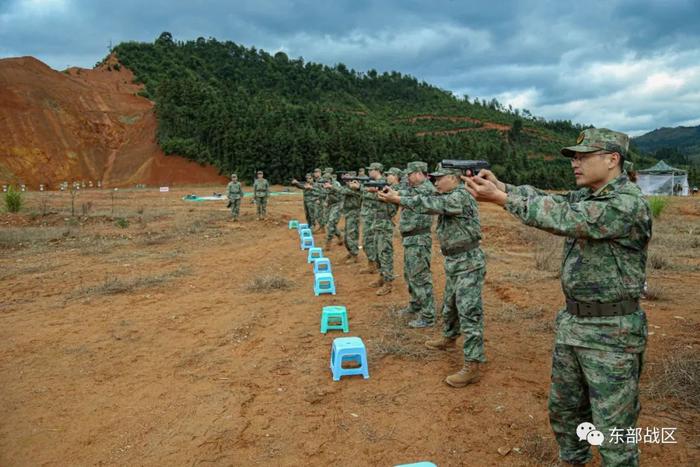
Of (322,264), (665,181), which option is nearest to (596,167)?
(322,264)

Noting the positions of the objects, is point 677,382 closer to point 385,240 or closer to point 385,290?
point 385,290

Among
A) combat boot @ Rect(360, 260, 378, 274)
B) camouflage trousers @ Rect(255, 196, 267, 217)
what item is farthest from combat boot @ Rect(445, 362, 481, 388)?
camouflage trousers @ Rect(255, 196, 267, 217)

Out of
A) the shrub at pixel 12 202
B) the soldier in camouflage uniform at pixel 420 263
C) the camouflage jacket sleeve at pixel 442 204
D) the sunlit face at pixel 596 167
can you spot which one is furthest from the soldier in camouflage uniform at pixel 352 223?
the shrub at pixel 12 202

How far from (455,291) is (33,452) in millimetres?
3810

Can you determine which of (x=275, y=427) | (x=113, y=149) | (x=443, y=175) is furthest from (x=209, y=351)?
(x=113, y=149)

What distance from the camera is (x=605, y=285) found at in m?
2.58

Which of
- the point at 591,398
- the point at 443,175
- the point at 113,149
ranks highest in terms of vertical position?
the point at 113,149

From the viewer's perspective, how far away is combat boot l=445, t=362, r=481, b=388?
4.44 m

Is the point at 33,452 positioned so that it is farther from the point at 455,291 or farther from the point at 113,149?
the point at 113,149

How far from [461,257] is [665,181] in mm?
36786

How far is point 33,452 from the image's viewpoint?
12.1ft

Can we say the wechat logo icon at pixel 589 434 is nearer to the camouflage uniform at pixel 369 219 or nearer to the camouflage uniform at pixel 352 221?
the camouflage uniform at pixel 369 219

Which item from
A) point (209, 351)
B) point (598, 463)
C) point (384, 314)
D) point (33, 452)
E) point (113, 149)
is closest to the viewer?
point (598, 463)

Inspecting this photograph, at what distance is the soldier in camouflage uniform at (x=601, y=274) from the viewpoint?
2482 mm
